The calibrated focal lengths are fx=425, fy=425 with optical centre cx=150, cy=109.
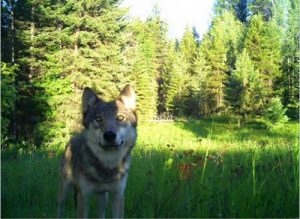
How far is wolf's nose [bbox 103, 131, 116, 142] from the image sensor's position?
4.70m

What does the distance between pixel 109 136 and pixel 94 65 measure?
84.9 feet

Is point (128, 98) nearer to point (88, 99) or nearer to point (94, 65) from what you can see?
point (88, 99)

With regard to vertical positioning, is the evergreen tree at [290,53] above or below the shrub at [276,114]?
→ above

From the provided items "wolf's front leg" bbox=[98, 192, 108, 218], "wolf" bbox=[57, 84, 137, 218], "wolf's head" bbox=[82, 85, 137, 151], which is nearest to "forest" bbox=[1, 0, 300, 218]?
"wolf's front leg" bbox=[98, 192, 108, 218]

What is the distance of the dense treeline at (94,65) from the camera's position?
2562 cm

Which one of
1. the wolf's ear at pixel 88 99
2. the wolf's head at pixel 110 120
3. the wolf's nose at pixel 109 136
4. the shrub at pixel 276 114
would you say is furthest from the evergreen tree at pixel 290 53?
the wolf's nose at pixel 109 136

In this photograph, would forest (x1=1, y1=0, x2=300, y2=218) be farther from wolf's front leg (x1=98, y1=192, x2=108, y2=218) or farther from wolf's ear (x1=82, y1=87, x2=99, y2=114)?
wolf's ear (x1=82, y1=87, x2=99, y2=114)

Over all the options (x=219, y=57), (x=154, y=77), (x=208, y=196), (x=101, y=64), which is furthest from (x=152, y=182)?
(x=154, y=77)

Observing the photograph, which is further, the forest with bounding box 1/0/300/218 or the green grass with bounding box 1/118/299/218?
the forest with bounding box 1/0/300/218

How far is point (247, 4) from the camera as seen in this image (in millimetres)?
62844

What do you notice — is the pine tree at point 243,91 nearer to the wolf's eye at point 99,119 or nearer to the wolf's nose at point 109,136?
the wolf's eye at point 99,119

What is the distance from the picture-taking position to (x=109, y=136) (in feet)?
15.4

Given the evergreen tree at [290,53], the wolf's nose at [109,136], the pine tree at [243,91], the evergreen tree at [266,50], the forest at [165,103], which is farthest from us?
the evergreen tree at [266,50]

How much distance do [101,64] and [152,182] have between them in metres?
24.2
